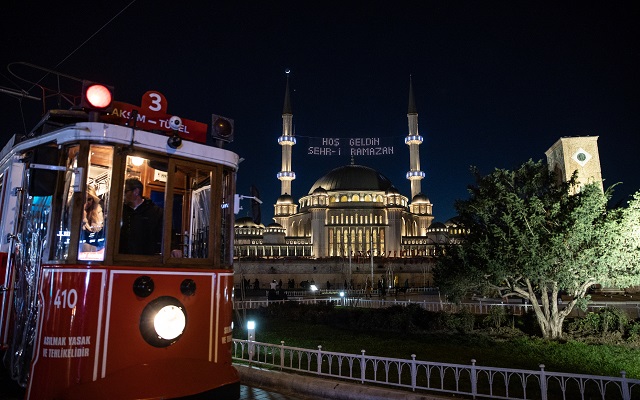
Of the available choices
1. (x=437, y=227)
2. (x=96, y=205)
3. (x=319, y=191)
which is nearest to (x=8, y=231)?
(x=96, y=205)

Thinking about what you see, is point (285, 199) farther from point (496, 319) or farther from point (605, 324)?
point (605, 324)

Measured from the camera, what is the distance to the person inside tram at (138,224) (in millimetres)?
4523

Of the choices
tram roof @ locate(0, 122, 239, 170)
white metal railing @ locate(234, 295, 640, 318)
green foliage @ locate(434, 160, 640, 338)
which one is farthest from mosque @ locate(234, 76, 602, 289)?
tram roof @ locate(0, 122, 239, 170)

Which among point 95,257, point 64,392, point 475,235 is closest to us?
point 64,392

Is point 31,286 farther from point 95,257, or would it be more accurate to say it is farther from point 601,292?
point 601,292

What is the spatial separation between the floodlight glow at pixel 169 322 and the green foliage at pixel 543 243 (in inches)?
412

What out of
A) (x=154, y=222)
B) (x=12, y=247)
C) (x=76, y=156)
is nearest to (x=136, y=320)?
(x=154, y=222)

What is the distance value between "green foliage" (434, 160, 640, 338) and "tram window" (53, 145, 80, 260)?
11.3 m

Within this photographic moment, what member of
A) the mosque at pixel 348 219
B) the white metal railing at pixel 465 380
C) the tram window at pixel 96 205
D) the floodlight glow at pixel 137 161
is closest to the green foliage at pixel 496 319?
the white metal railing at pixel 465 380

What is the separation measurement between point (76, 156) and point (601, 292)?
32.2 metres

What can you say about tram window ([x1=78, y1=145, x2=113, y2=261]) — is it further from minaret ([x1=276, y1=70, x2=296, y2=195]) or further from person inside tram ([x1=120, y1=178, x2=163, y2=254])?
minaret ([x1=276, y1=70, x2=296, y2=195])

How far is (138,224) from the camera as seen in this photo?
4648 mm

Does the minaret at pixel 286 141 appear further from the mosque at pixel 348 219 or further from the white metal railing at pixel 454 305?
the white metal railing at pixel 454 305

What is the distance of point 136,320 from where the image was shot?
427 cm
